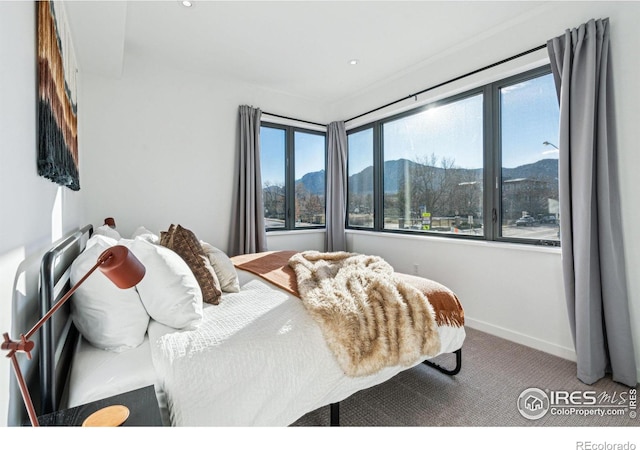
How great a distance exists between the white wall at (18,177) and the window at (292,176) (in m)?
2.89

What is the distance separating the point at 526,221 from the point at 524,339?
3.29 feet

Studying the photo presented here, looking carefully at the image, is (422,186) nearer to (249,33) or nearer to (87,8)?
(249,33)

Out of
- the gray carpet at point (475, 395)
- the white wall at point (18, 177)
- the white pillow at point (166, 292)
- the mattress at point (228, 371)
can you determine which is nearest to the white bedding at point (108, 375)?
the mattress at point (228, 371)

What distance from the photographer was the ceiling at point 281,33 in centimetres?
243

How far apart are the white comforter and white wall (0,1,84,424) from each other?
46 centimetres

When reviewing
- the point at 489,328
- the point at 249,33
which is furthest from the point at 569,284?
the point at 249,33

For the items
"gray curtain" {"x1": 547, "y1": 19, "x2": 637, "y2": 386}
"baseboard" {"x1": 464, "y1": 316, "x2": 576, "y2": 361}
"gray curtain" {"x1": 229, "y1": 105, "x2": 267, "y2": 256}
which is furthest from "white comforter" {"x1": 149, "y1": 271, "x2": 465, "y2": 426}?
"gray curtain" {"x1": 229, "y1": 105, "x2": 267, "y2": 256}

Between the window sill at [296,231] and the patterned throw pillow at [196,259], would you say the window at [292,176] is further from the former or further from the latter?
the patterned throw pillow at [196,259]

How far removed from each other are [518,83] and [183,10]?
2.86 metres

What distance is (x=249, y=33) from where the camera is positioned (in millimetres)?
2824

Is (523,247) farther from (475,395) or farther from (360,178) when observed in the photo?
(360,178)

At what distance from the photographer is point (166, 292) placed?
1.46 metres

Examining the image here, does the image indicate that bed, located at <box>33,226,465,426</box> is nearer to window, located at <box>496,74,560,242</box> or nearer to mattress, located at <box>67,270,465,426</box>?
mattress, located at <box>67,270,465,426</box>

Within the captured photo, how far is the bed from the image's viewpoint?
113 cm
